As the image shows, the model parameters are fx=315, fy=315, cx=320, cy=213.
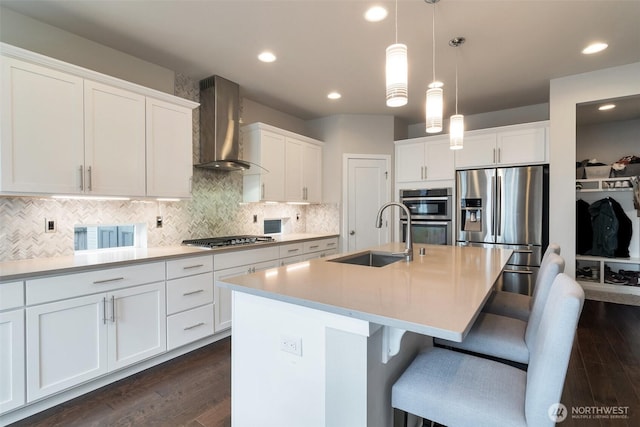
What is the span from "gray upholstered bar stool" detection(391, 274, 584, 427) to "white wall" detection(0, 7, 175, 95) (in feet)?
10.6

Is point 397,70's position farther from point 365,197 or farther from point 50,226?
point 365,197

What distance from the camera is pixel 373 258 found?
2594mm

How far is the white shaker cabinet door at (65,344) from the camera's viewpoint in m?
1.87

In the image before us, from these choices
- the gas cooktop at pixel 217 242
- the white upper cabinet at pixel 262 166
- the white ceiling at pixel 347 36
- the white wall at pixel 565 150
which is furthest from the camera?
the white upper cabinet at pixel 262 166

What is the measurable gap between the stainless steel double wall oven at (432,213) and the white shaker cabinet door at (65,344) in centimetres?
350

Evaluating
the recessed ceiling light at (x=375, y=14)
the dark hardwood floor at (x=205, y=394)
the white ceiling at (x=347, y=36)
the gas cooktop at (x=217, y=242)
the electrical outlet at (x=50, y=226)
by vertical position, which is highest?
the white ceiling at (x=347, y=36)

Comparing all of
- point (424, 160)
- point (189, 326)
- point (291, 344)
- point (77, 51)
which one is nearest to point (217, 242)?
point (189, 326)

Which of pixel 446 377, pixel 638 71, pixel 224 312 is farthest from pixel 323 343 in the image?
pixel 638 71

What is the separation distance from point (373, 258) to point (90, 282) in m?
2.03

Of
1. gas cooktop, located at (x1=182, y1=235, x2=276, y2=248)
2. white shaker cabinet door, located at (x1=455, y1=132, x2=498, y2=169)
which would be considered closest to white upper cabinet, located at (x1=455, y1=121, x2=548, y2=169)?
white shaker cabinet door, located at (x1=455, y1=132, x2=498, y2=169)

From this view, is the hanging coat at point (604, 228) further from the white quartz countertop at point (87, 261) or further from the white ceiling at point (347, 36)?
the white quartz countertop at point (87, 261)

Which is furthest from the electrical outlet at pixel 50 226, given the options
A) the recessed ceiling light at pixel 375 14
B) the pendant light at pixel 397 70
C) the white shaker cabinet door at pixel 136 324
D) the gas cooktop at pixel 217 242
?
the recessed ceiling light at pixel 375 14

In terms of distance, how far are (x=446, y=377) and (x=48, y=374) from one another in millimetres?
2291

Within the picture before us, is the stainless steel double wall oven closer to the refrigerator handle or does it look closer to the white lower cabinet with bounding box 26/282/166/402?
the refrigerator handle
